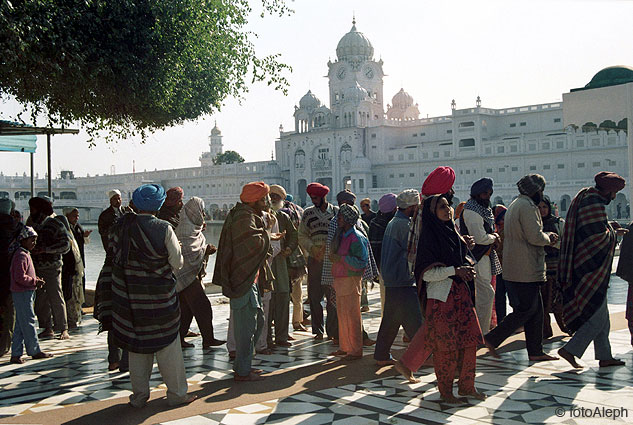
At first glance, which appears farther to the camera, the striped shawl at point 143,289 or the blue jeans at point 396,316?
the blue jeans at point 396,316

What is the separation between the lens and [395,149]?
63.0 m

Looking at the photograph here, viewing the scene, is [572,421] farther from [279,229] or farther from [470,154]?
[470,154]

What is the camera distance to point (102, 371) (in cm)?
525

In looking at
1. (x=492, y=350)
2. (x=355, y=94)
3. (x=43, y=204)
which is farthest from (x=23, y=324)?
(x=355, y=94)

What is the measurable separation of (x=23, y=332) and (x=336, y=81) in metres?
66.1

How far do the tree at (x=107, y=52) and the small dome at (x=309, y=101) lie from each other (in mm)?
62598

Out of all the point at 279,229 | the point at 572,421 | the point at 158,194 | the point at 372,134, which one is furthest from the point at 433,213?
the point at 372,134

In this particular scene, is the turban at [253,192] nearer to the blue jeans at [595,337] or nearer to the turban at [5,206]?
the turban at [5,206]

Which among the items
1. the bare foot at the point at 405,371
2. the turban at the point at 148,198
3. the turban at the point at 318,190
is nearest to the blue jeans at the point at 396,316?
the bare foot at the point at 405,371

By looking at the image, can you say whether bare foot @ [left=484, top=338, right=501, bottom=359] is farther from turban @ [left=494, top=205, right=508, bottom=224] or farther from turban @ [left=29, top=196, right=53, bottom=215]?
turban @ [left=29, top=196, right=53, bottom=215]

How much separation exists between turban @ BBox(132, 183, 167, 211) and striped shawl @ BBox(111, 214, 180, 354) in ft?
0.25

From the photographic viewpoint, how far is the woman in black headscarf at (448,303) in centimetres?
407

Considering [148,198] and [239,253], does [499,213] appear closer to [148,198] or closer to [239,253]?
[239,253]

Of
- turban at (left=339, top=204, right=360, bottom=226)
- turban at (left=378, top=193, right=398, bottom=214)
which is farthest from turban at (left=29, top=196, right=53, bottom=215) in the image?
turban at (left=378, top=193, right=398, bottom=214)
